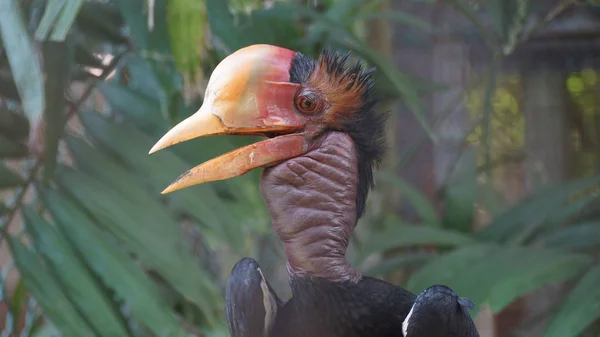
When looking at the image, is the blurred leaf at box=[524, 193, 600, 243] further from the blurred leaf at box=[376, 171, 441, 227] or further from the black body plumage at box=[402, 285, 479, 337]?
the black body plumage at box=[402, 285, 479, 337]

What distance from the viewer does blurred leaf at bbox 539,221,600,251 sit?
0.83 meters

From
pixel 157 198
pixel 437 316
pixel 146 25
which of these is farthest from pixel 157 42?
pixel 437 316

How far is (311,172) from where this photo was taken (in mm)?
462

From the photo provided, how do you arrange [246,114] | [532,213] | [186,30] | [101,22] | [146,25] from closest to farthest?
[246,114], [186,30], [146,25], [101,22], [532,213]

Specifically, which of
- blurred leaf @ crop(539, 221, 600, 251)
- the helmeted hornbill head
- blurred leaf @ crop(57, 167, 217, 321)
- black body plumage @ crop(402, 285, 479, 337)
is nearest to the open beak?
the helmeted hornbill head

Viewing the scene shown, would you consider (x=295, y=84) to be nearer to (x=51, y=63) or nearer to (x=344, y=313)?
(x=344, y=313)

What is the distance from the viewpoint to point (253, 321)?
0.50 meters

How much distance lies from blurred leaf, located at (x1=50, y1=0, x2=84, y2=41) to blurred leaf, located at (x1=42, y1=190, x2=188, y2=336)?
19 centimetres

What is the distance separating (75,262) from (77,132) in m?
0.14

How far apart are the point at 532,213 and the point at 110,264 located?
0.56 meters

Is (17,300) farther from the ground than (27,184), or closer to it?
closer to it

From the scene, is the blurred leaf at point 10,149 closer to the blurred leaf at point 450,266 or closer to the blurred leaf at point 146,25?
the blurred leaf at point 146,25

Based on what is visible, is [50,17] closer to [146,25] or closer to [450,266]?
[146,25]

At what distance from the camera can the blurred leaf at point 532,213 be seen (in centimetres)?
92
